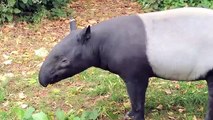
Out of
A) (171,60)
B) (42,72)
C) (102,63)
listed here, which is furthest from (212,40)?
(42,72)

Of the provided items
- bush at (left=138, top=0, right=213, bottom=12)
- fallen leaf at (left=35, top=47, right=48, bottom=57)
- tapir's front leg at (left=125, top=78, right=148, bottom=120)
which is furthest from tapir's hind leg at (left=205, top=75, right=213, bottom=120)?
bush at (left=138, top=0, right=213, bottom=12)

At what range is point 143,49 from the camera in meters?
4.38

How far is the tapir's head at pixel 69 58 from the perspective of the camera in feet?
14.6

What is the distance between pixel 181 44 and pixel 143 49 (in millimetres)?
316

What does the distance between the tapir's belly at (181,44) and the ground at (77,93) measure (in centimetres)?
84

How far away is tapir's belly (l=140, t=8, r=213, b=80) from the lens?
170 inches

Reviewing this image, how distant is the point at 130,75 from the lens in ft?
14.7

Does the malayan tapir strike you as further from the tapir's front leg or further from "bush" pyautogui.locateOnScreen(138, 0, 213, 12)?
"bush" pyautogui.locateOnScreen(138, 0, 213, 12)

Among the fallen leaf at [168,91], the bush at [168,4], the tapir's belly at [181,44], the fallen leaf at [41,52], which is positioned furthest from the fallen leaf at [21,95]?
the bush at [168,4]

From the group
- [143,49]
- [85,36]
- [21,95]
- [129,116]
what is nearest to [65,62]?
[85,36]

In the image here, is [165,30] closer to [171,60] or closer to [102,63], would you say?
[171,60]

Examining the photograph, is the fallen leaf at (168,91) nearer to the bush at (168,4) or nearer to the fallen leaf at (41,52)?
the fallen leaf at (41,52)

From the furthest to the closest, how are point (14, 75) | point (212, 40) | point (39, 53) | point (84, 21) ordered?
point (84, 21), point (39, 53), point (14, 75), point (212, 40)

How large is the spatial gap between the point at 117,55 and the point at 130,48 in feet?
0.42
